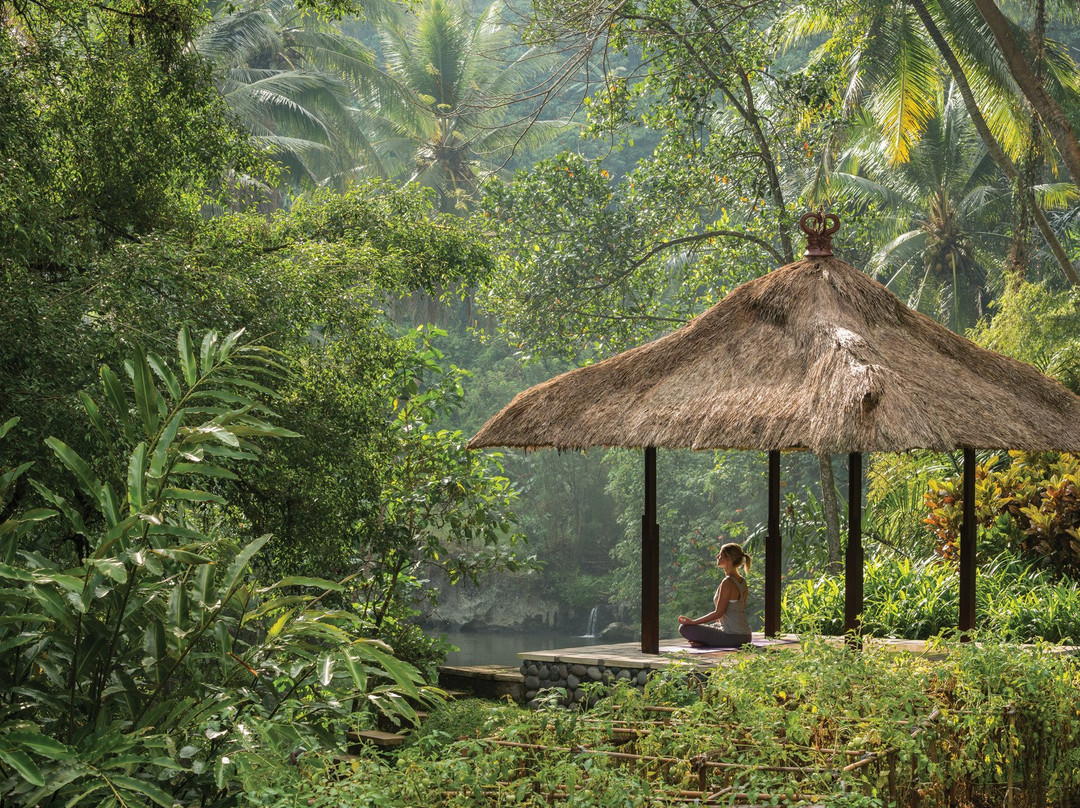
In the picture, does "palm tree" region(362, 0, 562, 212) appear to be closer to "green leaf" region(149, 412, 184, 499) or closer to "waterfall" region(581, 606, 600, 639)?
"waterfall" region(581, 606, 600, 639)

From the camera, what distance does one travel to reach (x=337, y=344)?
23.5 feet

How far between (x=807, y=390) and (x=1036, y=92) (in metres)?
6.20

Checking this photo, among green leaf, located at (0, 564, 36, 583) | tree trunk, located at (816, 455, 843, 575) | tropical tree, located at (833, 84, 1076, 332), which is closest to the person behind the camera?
green leaf, located at (0, 564, 36, 583)

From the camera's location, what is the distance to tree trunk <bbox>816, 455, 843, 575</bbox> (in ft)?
39.2

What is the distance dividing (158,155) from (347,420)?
6.37 ft

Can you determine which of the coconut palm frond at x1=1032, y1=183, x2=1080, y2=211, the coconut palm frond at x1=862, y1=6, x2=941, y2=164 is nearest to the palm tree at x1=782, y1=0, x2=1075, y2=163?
the coconut palm frond at x1=862, y1=6, x2=941, y2=164

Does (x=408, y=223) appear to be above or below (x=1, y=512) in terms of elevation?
above

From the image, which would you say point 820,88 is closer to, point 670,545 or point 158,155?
point 158,155

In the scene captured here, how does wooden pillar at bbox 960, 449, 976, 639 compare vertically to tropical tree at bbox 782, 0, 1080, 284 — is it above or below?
below

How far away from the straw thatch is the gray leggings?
151cm

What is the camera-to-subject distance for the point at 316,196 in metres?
8.95

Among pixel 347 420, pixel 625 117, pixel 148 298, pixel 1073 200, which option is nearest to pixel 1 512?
pixel 148 298

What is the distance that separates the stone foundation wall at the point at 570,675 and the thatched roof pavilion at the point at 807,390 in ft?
3.68

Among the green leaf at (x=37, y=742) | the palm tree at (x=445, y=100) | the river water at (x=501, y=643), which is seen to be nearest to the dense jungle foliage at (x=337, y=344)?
the green leaf at (x=37, y=742)
